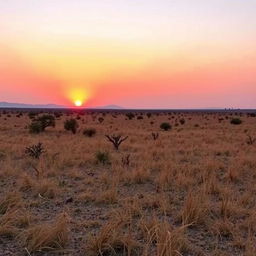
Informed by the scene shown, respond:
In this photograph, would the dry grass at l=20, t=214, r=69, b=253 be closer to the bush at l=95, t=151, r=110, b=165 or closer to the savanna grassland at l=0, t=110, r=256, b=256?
the savanna grassland at l=0, t=110, r=256, b=256

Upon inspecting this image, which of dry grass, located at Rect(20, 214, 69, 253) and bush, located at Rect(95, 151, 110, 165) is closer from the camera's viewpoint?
dry grass, located at Rect(20, 214, 69, 253)

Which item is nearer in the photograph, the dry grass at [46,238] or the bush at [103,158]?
the dry grass at [46,238]

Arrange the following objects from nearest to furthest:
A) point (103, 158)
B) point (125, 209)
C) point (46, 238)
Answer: point (46, 238)
point (125, 209)
point (103, 158)

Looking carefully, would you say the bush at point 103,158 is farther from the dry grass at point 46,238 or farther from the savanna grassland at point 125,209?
the dry grass at point 46,238

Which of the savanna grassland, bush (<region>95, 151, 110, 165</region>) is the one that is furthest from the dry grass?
bush (<region>95, 151, 110, 165</region>)

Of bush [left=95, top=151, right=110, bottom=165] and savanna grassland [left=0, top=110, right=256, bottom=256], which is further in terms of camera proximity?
bush [left=95, top=151, right=110, bottom=165]

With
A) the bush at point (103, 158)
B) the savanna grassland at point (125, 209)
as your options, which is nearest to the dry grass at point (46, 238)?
the savanna grassland at point (125, 209)

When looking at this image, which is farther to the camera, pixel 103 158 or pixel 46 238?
pixel 103 158

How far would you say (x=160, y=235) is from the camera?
649cm

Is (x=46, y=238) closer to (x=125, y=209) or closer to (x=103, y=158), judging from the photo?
(x=125, y=209)

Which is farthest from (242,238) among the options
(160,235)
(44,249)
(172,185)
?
(172,185)

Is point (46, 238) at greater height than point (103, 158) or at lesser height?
greater

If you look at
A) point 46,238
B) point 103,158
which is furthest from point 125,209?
point 103,158

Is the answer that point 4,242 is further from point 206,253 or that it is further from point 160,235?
point 206,253
